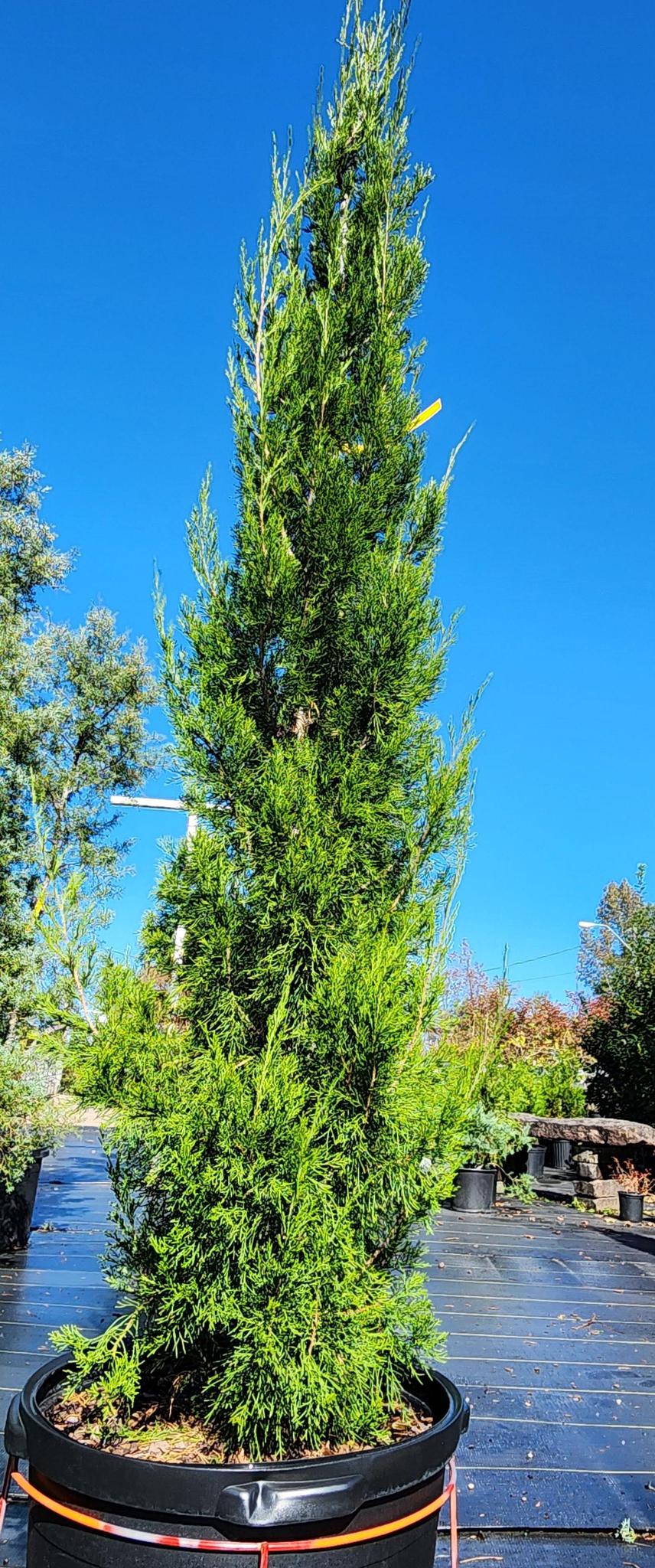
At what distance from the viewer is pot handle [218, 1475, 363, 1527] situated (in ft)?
5.16

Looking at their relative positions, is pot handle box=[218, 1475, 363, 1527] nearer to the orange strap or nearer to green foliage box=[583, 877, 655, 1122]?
the orange strap

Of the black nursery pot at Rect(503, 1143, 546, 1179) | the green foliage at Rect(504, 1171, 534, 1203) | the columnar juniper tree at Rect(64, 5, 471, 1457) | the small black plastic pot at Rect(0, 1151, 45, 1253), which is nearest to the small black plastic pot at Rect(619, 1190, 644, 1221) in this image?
the green foliage at Rect(504, 1171, 534, 1203)

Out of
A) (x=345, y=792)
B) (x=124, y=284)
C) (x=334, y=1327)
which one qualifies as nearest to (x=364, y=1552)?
(x=334, y=1327)

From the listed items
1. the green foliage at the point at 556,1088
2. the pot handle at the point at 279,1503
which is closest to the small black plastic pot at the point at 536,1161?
the green foliage at the point at 556,1088

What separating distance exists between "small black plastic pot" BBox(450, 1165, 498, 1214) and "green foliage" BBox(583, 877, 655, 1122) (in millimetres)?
2829

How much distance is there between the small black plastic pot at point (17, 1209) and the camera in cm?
627

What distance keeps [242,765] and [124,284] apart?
399 inches

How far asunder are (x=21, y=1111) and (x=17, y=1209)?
1.47 meters

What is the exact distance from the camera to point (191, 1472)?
1620mm

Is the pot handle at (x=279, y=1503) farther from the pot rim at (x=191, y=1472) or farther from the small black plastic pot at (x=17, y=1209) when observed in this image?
the small black plastic pot at (x=17, y=1209)

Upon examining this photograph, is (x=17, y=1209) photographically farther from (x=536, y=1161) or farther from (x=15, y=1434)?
(x=536, y=1161)

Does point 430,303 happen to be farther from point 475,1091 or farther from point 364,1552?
point 364,1552

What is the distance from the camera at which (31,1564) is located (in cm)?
186

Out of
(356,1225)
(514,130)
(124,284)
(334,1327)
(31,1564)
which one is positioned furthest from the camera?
(124,284)
